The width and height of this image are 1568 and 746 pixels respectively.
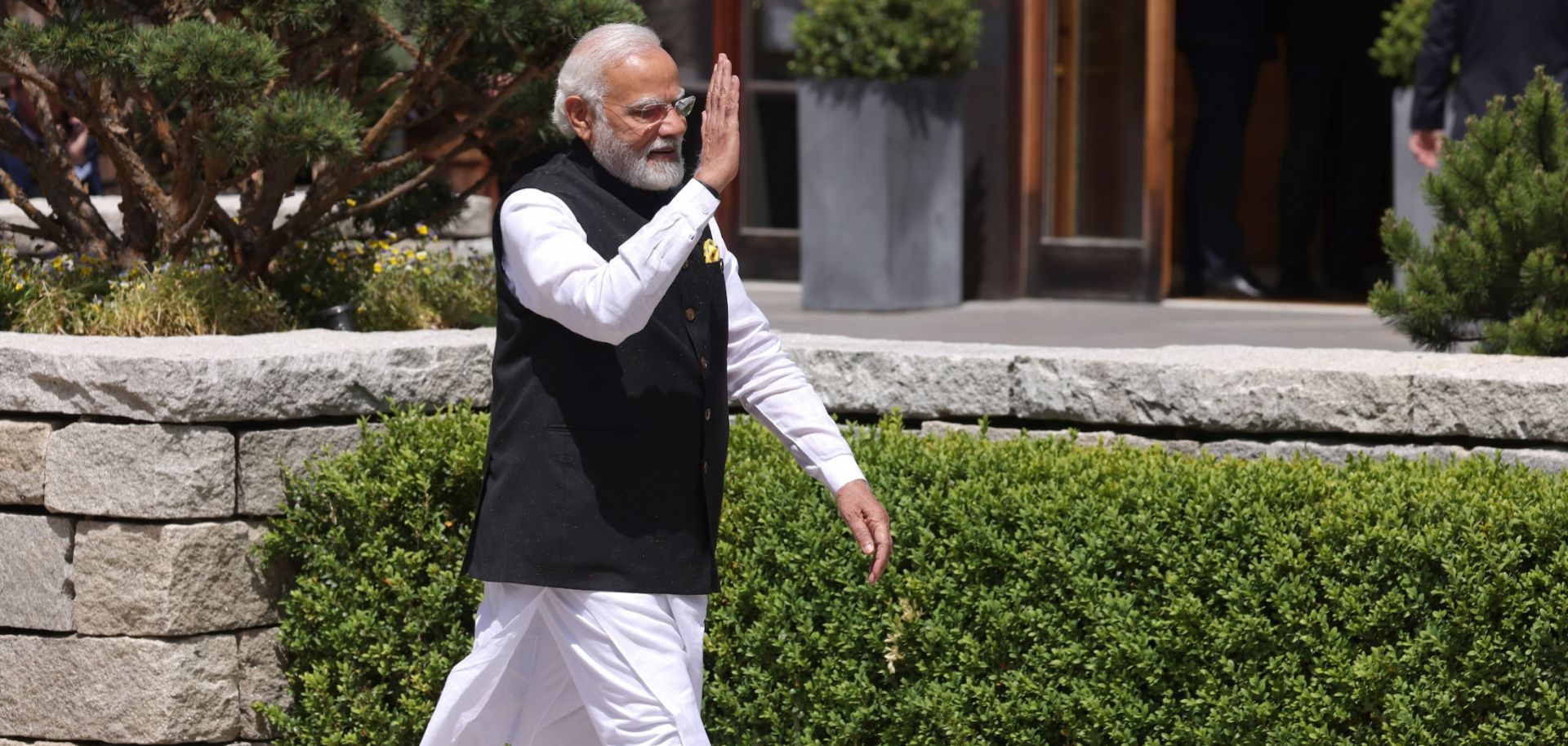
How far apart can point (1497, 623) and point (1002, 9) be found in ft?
23.1

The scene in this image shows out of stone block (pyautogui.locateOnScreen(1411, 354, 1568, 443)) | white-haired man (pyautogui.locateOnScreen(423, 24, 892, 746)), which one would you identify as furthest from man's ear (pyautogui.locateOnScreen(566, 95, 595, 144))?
stone block (pyautogui.locateOnScreen(1411, 354, 1568, 443))

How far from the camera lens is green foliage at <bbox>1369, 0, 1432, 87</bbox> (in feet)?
31.8

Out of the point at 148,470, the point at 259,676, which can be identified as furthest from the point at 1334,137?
the point at 148,470

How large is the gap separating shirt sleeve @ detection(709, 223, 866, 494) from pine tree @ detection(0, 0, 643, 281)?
1.97 metres

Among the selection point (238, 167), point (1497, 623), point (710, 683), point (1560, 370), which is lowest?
point (710, 683)

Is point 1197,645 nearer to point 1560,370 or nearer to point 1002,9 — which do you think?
point 1560,370

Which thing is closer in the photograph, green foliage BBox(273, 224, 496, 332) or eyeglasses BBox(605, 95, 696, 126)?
eyeglasses BBox(605, 95, 696, 126)

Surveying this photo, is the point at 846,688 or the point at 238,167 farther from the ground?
the point at 238,167

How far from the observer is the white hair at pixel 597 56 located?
3.56 m

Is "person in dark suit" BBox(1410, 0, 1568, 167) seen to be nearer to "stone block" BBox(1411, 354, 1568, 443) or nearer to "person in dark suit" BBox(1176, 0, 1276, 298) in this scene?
"stone block" BBox(1411, 354, 1568, 443)

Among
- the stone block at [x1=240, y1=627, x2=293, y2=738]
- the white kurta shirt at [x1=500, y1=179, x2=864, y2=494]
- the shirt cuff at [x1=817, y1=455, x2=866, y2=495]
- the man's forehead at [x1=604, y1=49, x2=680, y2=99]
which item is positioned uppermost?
the man's forehead at [x1=604, y1=49, x2=680, y2=99]

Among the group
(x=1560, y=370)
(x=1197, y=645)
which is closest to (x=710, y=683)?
(x=1197, y=645)

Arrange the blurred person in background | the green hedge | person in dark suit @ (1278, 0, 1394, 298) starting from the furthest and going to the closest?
person in dark suit @ (1278, 0, 1394, 298)
the blurred person in background
the green hedge

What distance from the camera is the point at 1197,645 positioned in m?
4.29
